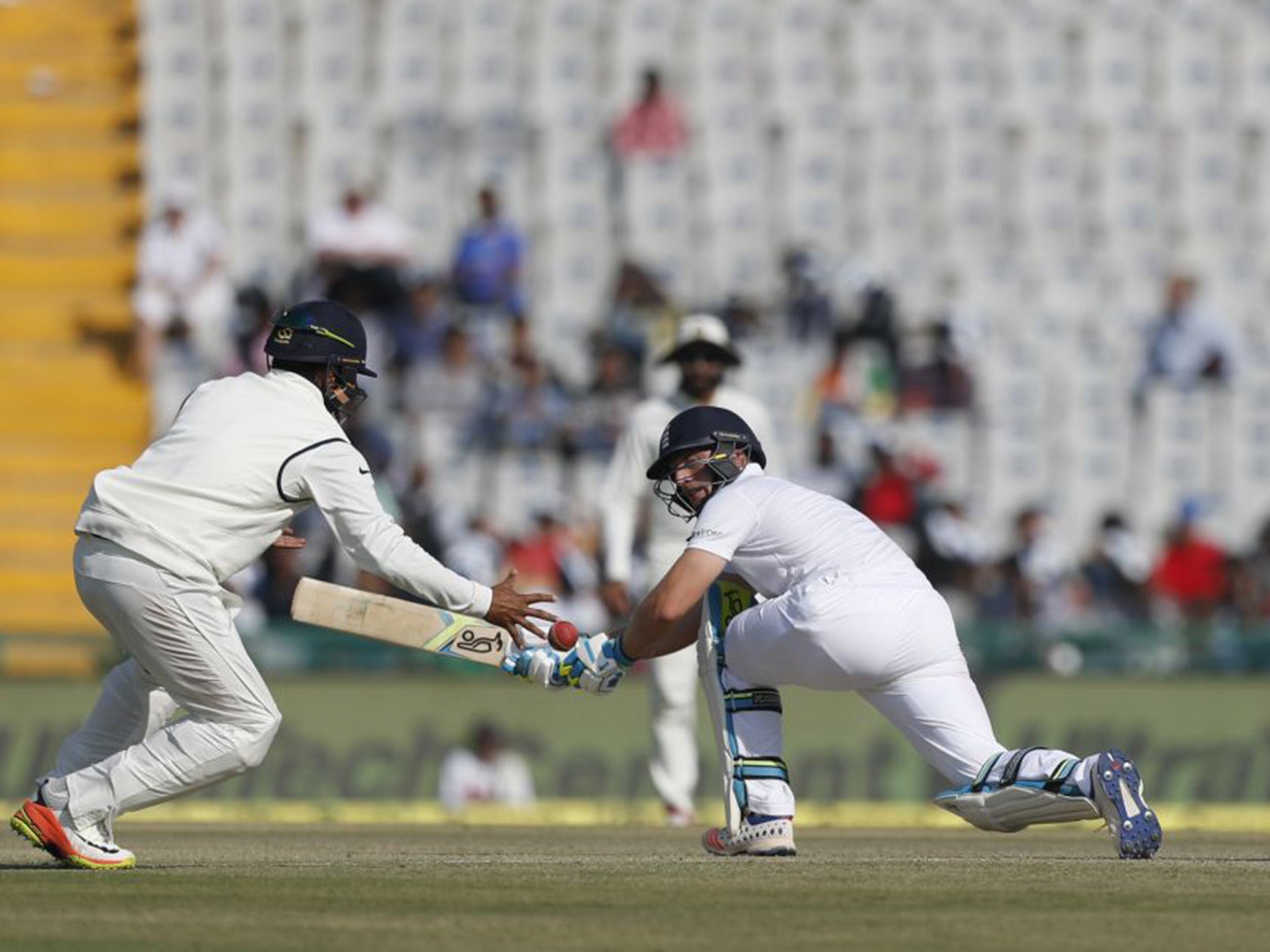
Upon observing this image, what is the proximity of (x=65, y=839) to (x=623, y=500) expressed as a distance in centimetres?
441

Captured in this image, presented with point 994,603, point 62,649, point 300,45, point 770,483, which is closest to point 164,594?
point 770,483

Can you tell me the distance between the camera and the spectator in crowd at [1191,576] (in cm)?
1691

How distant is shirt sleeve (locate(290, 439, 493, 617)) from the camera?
7.99 m

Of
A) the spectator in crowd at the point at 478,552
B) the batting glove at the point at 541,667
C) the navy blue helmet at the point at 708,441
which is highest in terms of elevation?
the spectator in crowd at the point at 478,552

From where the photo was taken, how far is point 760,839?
337 inches

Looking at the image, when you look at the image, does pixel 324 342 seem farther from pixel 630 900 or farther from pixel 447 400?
pixel 447 400

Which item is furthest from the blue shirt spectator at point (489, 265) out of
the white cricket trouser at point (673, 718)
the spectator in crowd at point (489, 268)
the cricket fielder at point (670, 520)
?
the white cricket trouser at point (673, 718)

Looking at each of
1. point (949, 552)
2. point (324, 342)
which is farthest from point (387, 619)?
point (949, 552)

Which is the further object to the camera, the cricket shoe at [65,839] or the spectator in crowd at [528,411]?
the spectator in crowd at [528,411]

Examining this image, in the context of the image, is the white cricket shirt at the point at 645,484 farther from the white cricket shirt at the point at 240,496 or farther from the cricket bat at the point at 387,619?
the white cricket shirt at the point at 240,496

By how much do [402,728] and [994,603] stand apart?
3894mm

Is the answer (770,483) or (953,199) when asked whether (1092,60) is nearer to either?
(953,199)

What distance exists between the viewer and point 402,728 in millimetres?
15320

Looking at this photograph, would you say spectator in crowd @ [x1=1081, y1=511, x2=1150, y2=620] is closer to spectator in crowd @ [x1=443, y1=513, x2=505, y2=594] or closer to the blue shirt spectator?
spectator in crowd @ [x1=443, y1=513, x2=505, y2=594]
